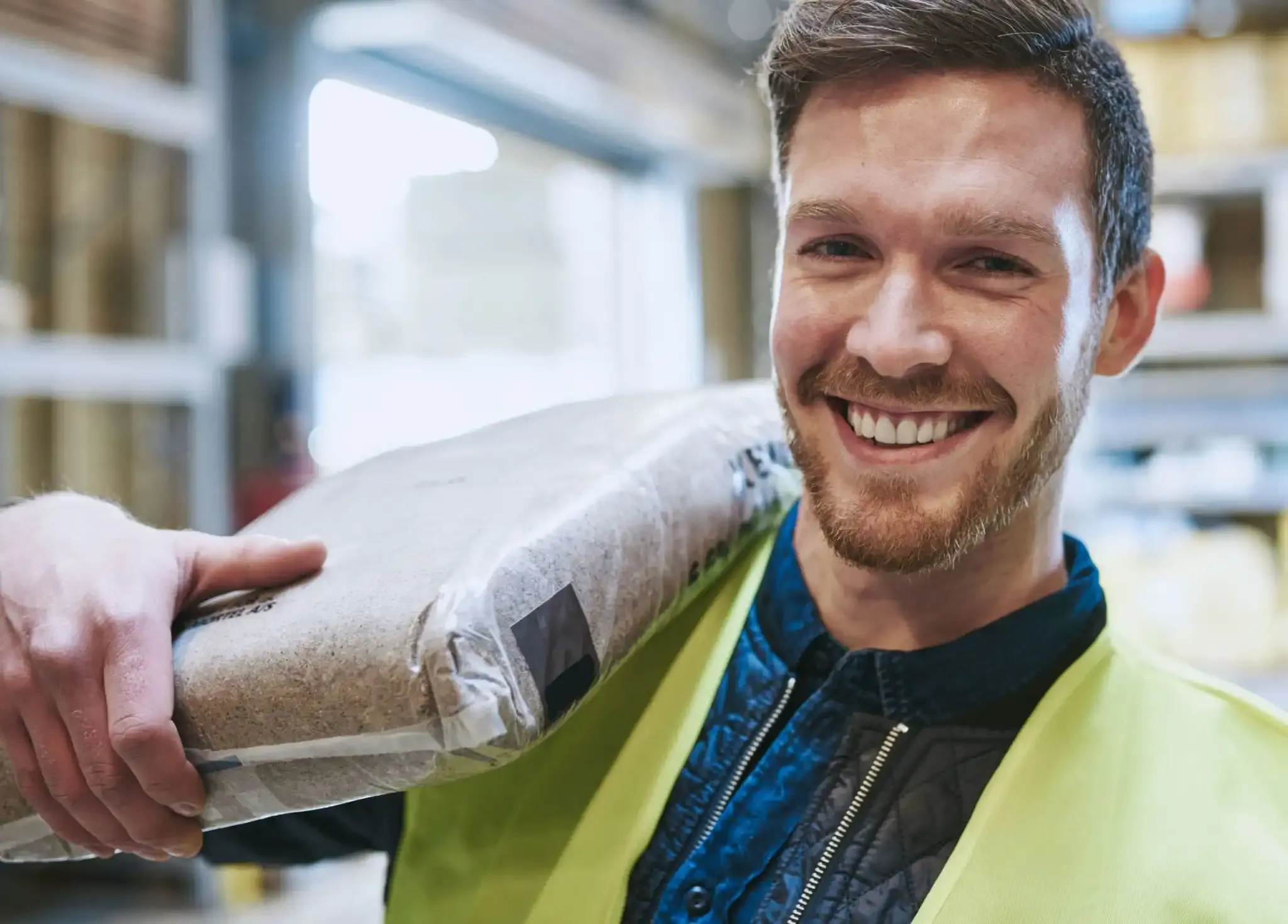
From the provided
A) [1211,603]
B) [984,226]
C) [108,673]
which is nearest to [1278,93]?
[1211,603]

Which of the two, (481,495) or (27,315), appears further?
(27,315)

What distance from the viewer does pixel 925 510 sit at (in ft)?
Answer: 3.43

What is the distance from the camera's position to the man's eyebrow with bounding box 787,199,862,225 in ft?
3.45

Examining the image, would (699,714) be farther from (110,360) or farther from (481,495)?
Result: (110,360)

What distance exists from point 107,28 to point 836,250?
6.79ft

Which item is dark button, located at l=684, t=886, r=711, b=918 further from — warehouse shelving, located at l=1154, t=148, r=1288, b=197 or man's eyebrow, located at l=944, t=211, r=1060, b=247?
warehouse shelving, located at l=1154, t=148, r=1288, b=197

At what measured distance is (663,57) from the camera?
4523mm

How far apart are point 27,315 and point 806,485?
2.07 m

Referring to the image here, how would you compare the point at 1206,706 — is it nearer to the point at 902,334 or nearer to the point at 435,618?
the point at 902,334

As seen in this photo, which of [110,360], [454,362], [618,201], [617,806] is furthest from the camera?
[618,201]

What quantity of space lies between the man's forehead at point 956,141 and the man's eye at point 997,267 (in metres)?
0.05

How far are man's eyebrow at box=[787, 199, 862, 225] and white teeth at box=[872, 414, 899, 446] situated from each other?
0.52 feet

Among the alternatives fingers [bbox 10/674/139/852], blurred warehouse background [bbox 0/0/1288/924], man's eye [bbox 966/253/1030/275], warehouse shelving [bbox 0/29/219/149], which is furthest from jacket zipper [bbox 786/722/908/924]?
warehouse shelving [bbox 0/29/219/149]

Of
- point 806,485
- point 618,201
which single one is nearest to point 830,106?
point 806,485
